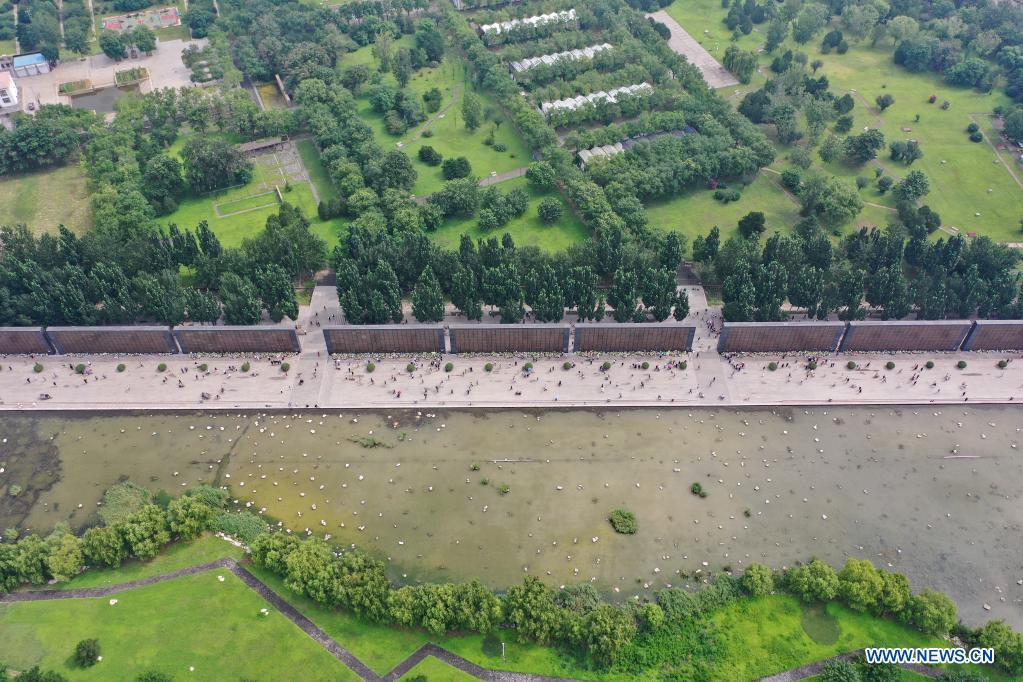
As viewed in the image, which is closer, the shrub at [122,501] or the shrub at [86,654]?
the shrub at [86,654]

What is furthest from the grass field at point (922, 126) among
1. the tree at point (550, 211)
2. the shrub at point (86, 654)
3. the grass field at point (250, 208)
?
the shrub at point (86, 654)

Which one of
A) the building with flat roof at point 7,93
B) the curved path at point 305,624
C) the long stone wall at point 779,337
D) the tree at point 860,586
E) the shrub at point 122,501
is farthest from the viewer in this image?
the building with flat roof at point 7,93

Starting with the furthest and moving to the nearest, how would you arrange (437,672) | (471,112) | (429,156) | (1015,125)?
1. (471,112)
2. (1015,125)
3. (429,156)
4. (437,672)

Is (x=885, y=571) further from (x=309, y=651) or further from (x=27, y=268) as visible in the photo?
(x=27, y=268)

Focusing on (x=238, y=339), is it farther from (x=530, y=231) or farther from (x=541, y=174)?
(x=541, y=174)

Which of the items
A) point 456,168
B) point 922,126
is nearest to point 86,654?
point 456,168

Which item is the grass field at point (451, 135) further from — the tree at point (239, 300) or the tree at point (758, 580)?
the tree at point (758, 580)
